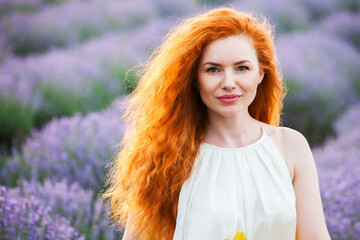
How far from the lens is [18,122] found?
342 centimetres

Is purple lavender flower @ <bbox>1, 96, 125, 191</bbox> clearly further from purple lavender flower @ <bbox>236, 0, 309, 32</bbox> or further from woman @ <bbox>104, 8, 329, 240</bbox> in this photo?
purple lavender flower @ <bbox>236, 0, 309, 32</bbox>

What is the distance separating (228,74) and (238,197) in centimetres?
52

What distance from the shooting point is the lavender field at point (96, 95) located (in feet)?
9.25

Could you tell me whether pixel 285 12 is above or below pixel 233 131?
above

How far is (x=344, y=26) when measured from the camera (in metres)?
4.47

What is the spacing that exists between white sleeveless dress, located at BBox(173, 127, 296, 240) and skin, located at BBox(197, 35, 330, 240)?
0.05 meters

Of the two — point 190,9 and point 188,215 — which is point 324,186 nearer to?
point 188,215

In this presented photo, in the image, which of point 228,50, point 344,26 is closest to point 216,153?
point 228,50

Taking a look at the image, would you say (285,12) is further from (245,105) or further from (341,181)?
(245,105)

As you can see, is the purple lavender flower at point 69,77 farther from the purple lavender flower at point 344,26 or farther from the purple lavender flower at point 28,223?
the purple lavender flower at point 344,26

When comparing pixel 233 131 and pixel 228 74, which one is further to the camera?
pixel 233 131

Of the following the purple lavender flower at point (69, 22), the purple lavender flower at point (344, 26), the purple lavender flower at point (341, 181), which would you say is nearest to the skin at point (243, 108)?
the purple lavender flower at point (341, 181)

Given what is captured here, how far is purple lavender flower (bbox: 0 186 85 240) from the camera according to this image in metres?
2.49

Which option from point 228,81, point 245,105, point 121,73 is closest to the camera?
point 228,81
